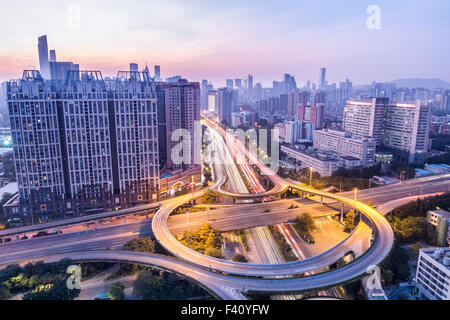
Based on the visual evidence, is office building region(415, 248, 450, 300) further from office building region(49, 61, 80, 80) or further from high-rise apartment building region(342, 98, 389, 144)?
high-rise apartment building region(342, 98, 389, 144)

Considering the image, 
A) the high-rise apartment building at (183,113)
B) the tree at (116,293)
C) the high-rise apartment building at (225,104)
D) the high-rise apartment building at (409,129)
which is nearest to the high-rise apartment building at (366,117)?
the high-rise apartment building at (409,129)

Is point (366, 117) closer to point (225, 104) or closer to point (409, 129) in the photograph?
point (409, 129)

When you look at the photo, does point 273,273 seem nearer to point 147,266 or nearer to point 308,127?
point 147,266

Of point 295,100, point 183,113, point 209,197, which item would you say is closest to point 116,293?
point 209,197

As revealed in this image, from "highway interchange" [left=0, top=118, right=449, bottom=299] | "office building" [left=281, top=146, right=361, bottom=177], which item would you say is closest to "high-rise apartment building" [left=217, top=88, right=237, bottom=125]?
"office building" [left=281, top=146, right=361, bottom=177]

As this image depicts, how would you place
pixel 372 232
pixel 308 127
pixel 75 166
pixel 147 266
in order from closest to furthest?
pixel 147 266 < pixel 372 232 < pixel 75 166 < pixel 308 127
